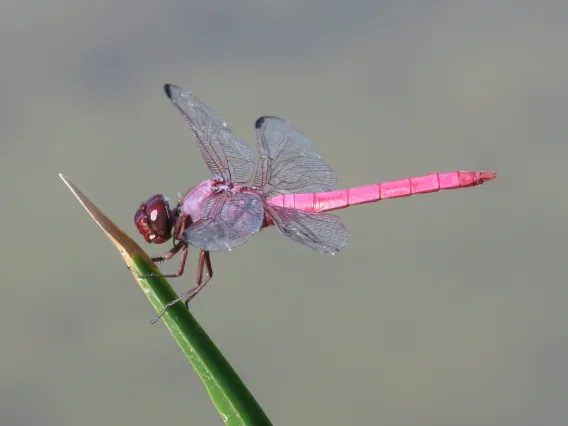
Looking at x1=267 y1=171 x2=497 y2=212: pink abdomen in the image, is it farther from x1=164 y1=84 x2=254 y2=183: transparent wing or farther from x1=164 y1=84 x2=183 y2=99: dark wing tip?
x1=164 y1=84 x2=183 y2=99: dark wing tip

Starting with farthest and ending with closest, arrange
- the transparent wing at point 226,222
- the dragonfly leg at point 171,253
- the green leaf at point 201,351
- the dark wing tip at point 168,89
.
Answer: the dark wing tip at point 168,89
the dragonfly leg at point 171,253
the transparent wing at point 226,222
the green leaf at point 201,351

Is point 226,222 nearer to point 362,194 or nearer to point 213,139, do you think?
point 213,139

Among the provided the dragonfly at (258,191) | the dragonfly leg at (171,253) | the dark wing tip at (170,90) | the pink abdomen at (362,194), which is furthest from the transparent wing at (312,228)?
the dark wing tip at (170,90)

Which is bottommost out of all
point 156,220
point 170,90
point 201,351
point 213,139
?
point 201,351

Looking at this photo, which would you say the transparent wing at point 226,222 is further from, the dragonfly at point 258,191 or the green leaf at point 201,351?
the green leaf at point 201,351

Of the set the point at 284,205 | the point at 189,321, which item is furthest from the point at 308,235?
the point at 189,321

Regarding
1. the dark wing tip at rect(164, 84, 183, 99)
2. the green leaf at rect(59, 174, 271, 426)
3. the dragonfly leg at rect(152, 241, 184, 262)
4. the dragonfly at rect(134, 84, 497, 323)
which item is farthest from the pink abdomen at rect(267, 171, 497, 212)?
the green leaf at rect(59, 174, 271, 426)

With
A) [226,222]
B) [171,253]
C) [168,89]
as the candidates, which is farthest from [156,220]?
[168,89]
